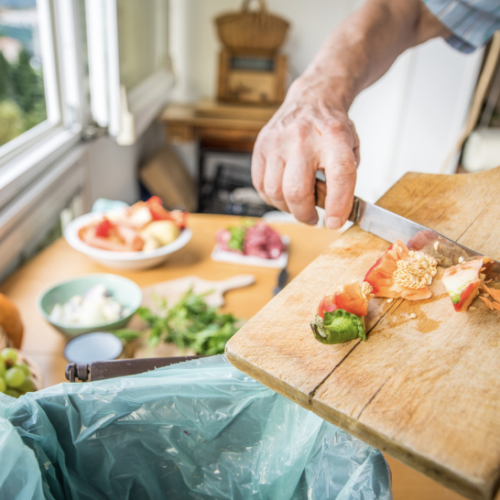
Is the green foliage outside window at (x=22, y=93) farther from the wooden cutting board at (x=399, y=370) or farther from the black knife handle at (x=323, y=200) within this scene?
the wooden cutting board at (x=399, y=370)

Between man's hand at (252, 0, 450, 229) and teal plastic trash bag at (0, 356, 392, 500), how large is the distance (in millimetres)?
299

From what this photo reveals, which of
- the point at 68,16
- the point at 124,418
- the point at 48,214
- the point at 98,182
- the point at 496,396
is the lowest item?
the point at 98,182

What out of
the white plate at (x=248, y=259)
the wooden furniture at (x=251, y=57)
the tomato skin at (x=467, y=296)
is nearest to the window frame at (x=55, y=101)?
the white plate at (x=248, y=259)

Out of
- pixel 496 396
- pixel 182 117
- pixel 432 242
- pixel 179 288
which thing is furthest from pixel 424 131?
pixel 496 396

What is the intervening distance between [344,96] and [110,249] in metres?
0.69

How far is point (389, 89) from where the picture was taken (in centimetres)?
259

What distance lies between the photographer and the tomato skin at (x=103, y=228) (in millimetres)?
1179

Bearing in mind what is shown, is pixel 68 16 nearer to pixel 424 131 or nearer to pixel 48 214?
pixel 48 214

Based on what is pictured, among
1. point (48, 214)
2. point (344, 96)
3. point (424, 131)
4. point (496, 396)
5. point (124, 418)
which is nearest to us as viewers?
point (496, 396)

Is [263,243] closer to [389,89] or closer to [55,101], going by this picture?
→ [55,101]

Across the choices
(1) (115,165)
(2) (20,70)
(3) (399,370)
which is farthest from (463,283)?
(1) (115,165)

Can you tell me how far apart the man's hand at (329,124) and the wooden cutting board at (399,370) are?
0.36 ft

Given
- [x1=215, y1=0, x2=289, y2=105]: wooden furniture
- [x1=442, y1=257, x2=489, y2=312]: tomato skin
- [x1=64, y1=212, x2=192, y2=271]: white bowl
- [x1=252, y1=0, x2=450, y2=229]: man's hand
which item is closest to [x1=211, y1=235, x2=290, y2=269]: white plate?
[x1=64, y1=212, x2=192, y2=271]: white bowl

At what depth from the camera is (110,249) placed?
3.80ft
